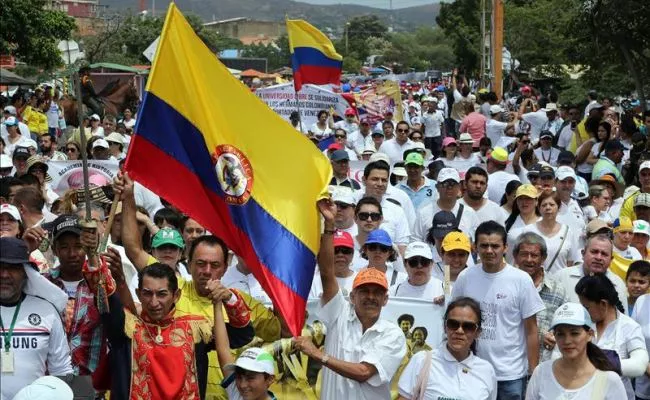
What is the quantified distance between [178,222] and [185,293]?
279 cm

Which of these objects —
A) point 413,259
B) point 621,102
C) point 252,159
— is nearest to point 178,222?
point 413,259

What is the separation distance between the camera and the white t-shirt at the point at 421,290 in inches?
308

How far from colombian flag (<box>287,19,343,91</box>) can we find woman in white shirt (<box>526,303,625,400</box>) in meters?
8.15

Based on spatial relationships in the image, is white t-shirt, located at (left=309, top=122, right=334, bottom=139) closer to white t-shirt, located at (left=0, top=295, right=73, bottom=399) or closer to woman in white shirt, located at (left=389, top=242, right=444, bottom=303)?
woman in white shirt, located at (left=389, top=242, right=444, bottom=303)

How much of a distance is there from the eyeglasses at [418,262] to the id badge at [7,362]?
2991 millimetres

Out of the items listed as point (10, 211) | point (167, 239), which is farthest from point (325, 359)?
point (10, 211)

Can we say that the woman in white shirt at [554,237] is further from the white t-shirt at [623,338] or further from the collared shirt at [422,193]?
the white t-shirt at [623,338]

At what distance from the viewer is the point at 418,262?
25.7 ft

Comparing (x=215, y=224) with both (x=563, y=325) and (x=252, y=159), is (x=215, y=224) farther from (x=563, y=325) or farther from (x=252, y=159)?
(x=563, y=325)

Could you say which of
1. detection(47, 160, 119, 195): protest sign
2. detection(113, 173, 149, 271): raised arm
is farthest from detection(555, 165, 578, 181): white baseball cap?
detection(113, 173, 149, 271): raised arm

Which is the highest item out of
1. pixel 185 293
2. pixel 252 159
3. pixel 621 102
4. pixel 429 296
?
pixel 252 159

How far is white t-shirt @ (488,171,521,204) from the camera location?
40.0 feet

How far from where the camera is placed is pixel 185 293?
630 centimetres

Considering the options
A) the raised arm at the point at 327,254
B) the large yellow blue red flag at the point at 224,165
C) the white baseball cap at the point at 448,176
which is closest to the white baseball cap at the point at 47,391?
the large yellow blue red flag at the point at 224,165
